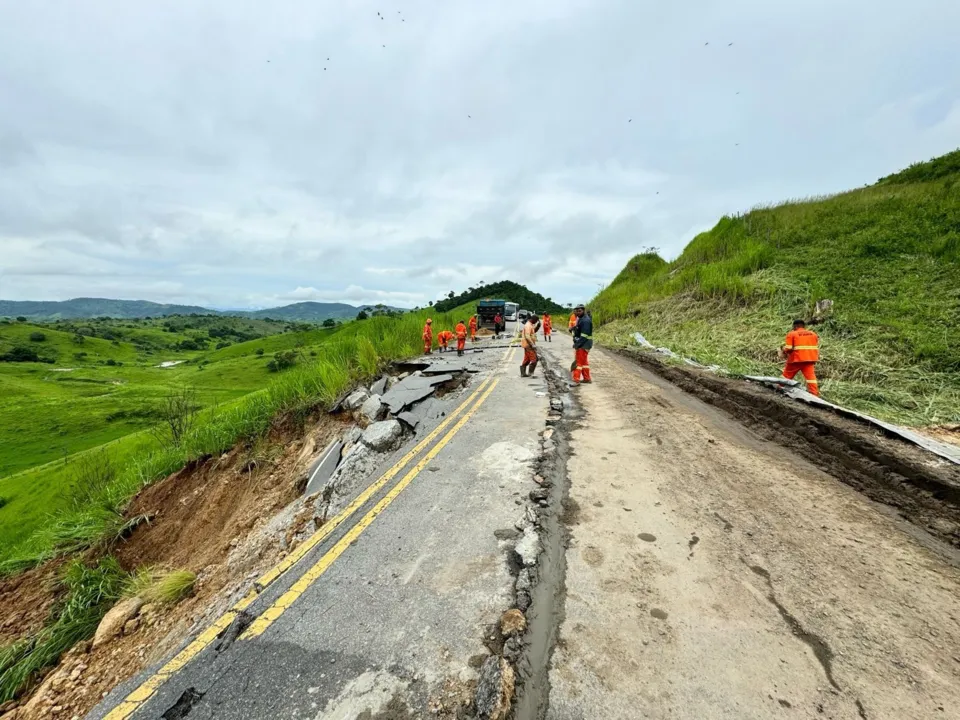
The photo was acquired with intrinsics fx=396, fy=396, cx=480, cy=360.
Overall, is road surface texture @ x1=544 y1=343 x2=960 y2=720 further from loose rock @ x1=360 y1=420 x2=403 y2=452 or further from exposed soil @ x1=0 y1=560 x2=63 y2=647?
exposed soil @ x1=0 y1=560 x2=63 y2=647

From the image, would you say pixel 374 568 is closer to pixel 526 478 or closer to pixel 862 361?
pixel 526 478

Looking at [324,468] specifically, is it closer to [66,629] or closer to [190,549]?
[190,549]

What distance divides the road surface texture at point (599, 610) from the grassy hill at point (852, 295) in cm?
408

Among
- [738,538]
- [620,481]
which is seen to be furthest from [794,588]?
[620,481]

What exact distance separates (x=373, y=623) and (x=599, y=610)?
1.32m

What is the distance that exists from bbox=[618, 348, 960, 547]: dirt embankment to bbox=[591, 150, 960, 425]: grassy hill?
53.7 inches

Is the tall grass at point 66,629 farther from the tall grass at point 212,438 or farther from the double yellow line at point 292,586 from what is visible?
the double yellow line at point 292,586

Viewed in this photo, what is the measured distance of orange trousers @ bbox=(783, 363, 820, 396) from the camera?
6363 millimetres

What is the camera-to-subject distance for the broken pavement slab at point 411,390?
7.55 m

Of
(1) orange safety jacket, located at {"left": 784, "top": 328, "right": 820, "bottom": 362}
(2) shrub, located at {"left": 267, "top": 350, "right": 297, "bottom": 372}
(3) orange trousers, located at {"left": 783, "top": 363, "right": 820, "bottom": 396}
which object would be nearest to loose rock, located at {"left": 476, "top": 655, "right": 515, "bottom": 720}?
(3) orange trousers, located at {"left": 783, "top": 363, "right": 820, "bottom": 396}

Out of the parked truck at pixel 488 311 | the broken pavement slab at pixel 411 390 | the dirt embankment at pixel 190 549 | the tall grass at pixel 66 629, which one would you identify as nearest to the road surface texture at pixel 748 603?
the dirt embankment at pixel 190 549

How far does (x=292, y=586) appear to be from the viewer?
2660 mm

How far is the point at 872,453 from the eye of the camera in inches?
159

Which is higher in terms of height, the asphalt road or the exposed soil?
the asphalt road
